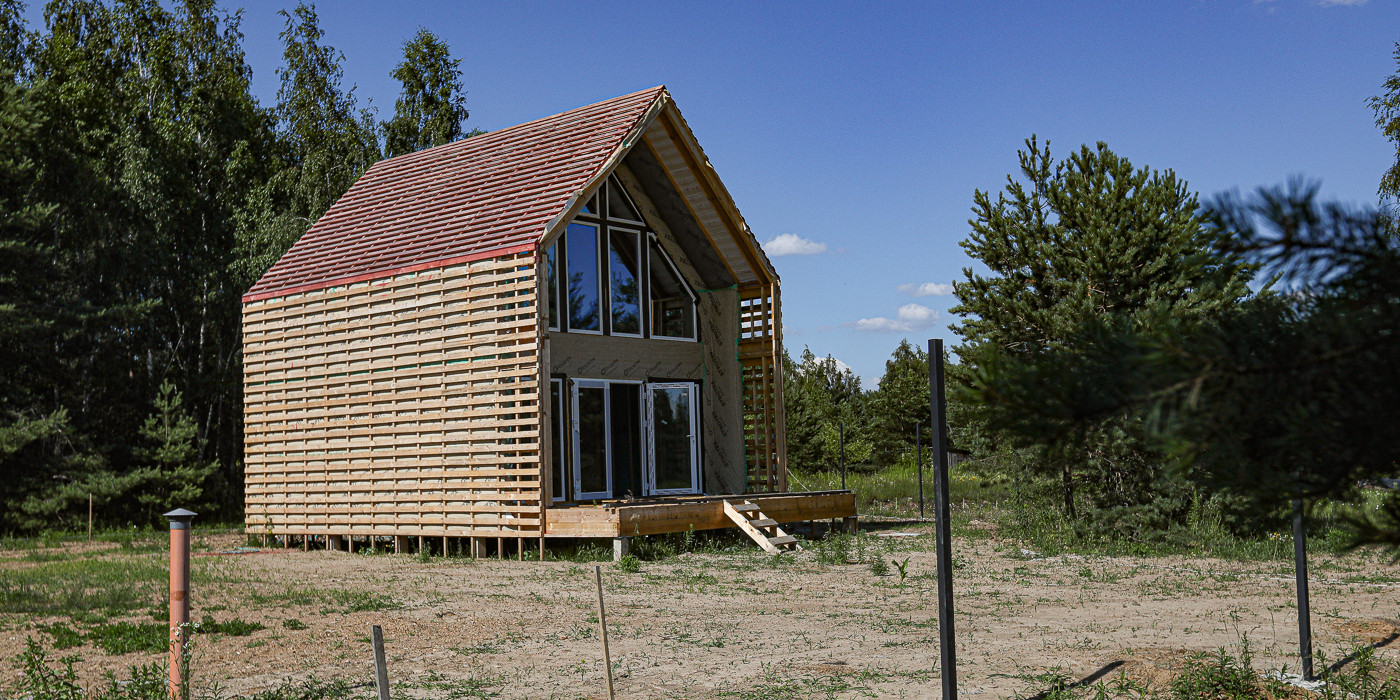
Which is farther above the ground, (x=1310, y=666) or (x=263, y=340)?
(x=263, y=340)

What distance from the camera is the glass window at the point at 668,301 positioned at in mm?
19766

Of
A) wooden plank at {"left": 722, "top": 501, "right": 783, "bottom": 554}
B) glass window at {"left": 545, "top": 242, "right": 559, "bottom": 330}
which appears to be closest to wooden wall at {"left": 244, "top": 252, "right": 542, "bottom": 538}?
glass window at {"left": 545, "top": 242, "right": 559, "bottom": 330}

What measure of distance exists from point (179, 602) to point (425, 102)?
27.9 m

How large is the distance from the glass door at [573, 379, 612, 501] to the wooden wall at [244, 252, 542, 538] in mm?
2072

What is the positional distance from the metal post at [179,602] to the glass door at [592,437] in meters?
11.7

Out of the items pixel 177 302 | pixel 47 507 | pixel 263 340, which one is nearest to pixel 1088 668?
pixel 263 340

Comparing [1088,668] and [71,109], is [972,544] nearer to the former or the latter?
[1088,668]

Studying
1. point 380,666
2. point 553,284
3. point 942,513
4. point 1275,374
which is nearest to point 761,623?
point 380,666

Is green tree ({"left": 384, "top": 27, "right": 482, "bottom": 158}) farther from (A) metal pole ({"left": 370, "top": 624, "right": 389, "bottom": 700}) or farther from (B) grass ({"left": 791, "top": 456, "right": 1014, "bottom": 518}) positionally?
(A) metal pole ({"left": 370, "top": 624, "right": 389, "bottom": 700})

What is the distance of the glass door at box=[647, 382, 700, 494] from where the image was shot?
19.0 meters

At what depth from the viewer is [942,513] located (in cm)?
492

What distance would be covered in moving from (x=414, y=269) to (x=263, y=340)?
4.04 metres

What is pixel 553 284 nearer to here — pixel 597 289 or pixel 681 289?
pixel 597 289

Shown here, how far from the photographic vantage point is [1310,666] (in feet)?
21.1
